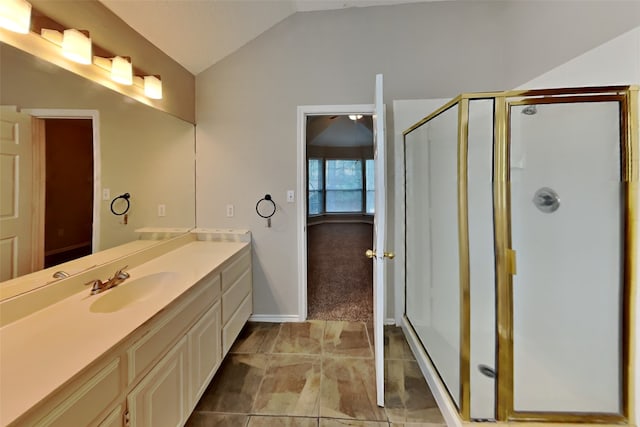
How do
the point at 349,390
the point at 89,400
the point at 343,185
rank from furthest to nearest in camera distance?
the point at 343,185, the point at 349,390, the point at 89,400

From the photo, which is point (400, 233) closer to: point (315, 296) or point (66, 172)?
point (315, 296)

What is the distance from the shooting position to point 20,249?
43.9 inches

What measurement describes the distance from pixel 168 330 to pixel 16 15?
1442 mm

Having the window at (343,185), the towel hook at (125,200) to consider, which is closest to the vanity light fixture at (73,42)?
the towel hook at (125,200)

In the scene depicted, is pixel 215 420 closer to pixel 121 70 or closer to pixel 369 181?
pixel 121 70

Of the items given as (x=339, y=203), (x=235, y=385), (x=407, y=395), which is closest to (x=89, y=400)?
(x=235, y=385)

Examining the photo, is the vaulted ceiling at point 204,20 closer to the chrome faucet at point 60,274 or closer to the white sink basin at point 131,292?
the chrome faucet at point 60,274

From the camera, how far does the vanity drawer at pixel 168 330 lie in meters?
1.02

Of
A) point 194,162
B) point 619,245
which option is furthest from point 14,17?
→ point 619,245

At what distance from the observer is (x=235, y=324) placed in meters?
2.05

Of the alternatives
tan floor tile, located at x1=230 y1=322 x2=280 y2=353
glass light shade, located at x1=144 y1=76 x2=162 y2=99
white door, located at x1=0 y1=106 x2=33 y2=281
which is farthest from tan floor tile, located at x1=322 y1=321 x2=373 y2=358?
glass light shade, located at x1=144 y1=76 x2=162 y2=99

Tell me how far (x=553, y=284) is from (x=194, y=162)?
2.94 metres

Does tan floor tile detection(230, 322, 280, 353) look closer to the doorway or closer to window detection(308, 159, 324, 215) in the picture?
the doorway

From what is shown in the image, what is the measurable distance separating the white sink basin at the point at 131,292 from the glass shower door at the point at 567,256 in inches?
83.8
